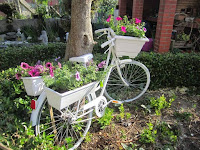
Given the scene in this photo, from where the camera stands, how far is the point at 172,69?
12.4 ft

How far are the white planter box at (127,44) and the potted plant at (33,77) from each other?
3.48 ft

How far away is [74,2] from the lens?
8.18ft

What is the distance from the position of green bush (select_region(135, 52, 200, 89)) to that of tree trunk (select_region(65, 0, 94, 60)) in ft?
4.49

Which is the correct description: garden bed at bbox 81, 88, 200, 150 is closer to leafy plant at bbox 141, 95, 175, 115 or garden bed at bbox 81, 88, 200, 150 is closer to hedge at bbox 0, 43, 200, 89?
leafy plant at bbox 141, 95, 175, 115

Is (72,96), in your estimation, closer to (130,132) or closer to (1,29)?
(130,132)

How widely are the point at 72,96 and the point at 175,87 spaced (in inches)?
114

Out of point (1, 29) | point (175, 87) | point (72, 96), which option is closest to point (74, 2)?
point (72, 96)

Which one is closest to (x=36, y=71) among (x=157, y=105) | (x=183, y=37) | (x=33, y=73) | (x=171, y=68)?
(x=33, y=73)

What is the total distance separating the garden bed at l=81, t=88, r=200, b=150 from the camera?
2459 mm

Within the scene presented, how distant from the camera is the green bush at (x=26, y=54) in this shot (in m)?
4.42

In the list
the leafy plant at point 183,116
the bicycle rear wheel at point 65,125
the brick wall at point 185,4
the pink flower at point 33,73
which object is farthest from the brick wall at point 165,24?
the pink flower at point 33,73

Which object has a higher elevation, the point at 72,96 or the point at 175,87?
the point at 72,96

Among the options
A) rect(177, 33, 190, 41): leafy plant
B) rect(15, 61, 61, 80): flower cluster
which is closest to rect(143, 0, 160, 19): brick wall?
rect(177, 33, 190, 41): leafy plant

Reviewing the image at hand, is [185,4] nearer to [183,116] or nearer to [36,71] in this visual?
[183,116]
